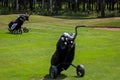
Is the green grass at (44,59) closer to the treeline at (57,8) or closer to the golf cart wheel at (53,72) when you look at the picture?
the golf cart wheel at (53,72)

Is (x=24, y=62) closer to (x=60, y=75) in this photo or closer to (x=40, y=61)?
(x=40, y=61)

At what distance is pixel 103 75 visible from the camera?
13820 mm

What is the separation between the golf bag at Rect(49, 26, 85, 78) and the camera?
12.8 metres

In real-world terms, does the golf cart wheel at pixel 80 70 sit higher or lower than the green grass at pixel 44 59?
higher

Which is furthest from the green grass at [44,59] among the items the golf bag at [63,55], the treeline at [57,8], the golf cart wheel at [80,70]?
the treeline at [57,8]

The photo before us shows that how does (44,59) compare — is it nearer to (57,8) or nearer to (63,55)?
(63,55)

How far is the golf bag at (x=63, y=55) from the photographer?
1282cm

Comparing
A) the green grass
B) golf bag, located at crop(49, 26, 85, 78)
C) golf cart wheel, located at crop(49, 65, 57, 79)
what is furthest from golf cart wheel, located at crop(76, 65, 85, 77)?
golf cart wheel, located at crop(49, 65, 57, 79)

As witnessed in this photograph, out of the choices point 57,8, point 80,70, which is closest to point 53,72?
point 80,70

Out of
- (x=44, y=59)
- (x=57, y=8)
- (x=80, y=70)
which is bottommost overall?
(x=44, y=59)

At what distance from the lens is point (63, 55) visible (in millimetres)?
13258

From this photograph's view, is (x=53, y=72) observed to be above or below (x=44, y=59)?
above

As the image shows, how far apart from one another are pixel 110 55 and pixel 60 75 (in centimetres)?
555

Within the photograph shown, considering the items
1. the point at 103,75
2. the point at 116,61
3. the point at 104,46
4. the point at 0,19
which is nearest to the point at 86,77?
the point at 103,75
